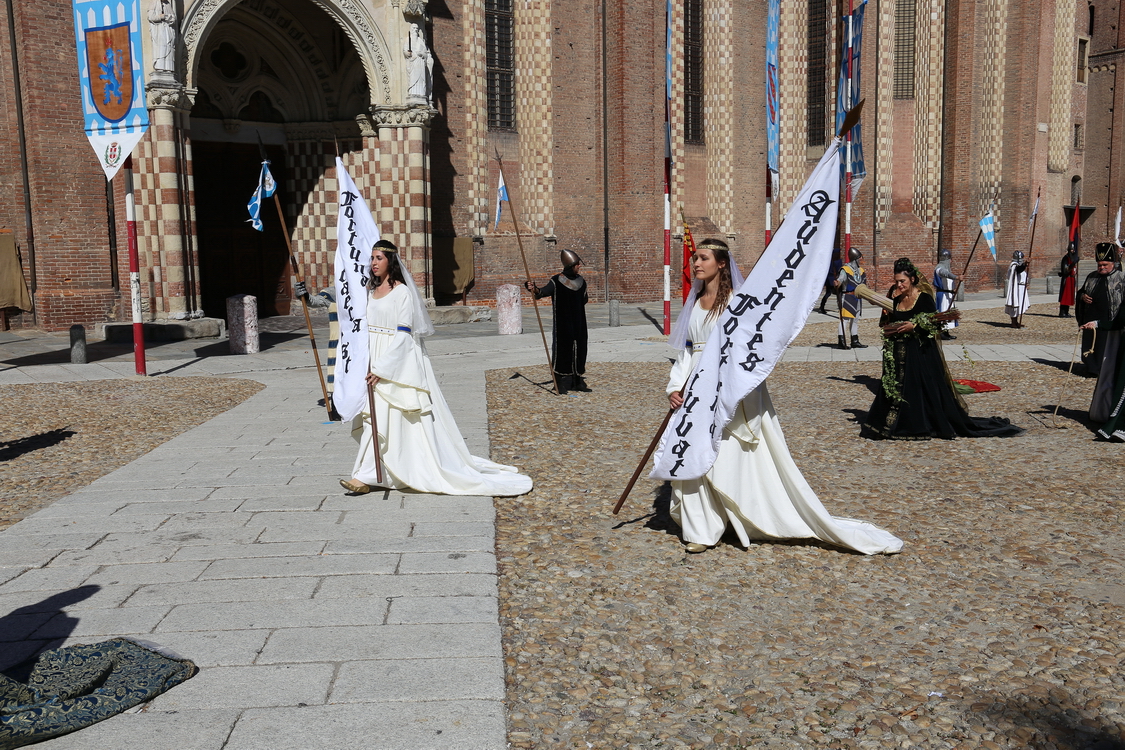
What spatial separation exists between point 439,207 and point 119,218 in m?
7.22

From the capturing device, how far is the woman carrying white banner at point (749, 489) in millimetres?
5469

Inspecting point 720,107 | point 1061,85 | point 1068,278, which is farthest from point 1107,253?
point 1061,85

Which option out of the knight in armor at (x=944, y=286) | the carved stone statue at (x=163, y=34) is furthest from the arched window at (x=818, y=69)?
the carved stone statue at (x=163, y=34)

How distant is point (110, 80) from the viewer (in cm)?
1209

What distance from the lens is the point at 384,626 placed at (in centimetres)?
435

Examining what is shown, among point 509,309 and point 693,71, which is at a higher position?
point 693,71

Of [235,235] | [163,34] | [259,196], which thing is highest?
[163,34]

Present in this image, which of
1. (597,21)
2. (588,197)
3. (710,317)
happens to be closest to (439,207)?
(588,197)

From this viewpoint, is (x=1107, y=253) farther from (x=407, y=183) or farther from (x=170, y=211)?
(x=170, y=211)

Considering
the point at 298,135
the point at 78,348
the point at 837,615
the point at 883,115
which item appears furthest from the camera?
the point at 883,115

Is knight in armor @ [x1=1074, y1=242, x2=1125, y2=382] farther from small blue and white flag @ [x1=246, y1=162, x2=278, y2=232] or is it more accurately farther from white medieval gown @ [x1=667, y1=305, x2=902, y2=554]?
small blue and white flag @ [x1=246, y1=162, x2=278, y2=232]

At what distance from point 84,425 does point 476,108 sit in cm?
1447

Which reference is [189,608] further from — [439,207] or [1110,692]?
[439,207]

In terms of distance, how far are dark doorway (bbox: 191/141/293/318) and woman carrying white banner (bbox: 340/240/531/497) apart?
14.5 m
